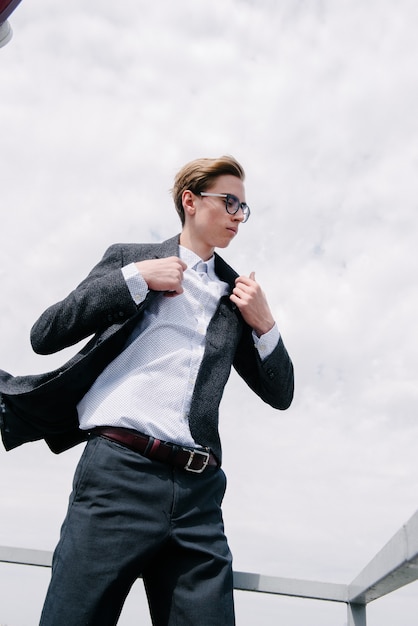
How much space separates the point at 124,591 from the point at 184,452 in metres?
0.40

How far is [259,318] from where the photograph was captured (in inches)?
83.1

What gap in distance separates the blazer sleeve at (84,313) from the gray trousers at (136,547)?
1.13ft

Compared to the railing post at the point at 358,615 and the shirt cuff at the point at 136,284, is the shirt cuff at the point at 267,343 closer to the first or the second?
the shirt cuff at the point at 136,284

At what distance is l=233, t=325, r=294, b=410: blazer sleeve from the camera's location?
2076 millimetres

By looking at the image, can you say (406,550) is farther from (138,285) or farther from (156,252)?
(156,252)

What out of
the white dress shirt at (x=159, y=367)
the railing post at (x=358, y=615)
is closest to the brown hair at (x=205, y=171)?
the white dress shirt at (x=159, y=367)

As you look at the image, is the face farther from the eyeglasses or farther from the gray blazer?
the gray blazer

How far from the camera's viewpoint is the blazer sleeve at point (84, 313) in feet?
6.21

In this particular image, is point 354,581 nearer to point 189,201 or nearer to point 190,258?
point 190,258

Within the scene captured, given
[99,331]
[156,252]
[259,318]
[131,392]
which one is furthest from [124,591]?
[156,252]

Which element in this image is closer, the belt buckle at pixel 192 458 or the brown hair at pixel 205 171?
the belt buckle at pixel 192 458

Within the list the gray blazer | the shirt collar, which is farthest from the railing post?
the shirt collar

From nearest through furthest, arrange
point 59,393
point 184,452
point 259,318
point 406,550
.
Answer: point 406,550, point 184,452, point 59,393, point 259,318

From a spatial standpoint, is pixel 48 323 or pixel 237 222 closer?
pixel 48 323
